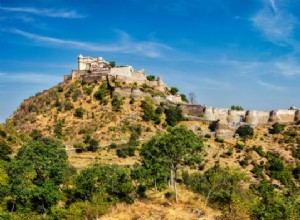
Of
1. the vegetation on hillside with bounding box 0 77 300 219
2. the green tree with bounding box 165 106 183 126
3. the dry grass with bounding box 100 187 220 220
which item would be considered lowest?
the dry grass with bounding box 100 187 220 220

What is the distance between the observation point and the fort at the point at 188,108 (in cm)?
7719

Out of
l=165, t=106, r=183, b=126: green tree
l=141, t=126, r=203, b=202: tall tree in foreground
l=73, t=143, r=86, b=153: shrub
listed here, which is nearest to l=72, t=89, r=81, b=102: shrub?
l=73, t=143, r=86, b=153: shrub

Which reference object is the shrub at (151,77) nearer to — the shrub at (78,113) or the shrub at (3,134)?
the shrub at (78,113)

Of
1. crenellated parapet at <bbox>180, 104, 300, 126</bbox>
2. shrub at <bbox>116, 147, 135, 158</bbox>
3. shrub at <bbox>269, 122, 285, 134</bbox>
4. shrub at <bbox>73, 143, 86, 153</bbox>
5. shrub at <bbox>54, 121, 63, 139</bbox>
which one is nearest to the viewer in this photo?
shrub at <bbox>116, 147, 135, 158</bbox>

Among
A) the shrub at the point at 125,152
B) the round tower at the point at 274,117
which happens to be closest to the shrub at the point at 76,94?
the shrub at the point at 125,152

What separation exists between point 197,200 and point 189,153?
380 centimetres

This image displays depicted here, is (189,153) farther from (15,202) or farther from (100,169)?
(15,202)

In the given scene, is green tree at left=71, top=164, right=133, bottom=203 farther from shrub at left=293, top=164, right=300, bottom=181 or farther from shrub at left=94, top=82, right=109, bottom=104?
shrub at left=94, top=82, right=109, bottom=104

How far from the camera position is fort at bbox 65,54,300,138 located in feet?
253

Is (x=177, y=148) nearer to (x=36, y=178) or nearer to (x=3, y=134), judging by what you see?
(x=36, y=178)

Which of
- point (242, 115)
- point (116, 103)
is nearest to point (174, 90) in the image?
point (242, 115)

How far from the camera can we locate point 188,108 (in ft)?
262

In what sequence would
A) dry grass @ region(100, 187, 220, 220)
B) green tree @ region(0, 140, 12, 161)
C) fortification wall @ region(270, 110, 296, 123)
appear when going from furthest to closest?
1. fortification wall @ region(270, 110, 296, 123)
2. green tree @ region(0, 140, 12, 161)
3. dry grass @ region(100, 187, 220, 220)

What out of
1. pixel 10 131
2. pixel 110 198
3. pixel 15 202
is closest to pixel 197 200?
pixel 110 198
